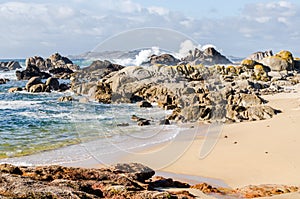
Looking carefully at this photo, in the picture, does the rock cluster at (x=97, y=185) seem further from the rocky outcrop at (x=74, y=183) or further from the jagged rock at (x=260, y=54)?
the jagged rock at (x=260, y=54)

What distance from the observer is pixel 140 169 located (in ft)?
26.9

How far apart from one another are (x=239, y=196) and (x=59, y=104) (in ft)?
71.3

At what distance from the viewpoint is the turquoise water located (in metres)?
14.4

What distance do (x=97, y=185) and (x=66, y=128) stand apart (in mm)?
12091

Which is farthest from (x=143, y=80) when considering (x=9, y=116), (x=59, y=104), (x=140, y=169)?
(x=140, y=169)

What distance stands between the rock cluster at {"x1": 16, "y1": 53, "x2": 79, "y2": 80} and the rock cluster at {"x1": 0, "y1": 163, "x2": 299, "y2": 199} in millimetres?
50334

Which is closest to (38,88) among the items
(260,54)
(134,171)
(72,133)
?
(72,133)

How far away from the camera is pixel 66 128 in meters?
17.9

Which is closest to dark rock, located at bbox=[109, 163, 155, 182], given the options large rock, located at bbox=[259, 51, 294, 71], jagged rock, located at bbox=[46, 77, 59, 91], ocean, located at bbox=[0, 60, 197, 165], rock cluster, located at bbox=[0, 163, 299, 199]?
rock cluster, located at bbox=[0, 163, 299, 199]

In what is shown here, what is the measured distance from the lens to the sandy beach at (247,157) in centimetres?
997

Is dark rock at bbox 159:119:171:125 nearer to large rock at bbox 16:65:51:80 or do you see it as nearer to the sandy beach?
the sandy beach

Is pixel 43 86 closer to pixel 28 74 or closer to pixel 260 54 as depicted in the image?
pixel 28 74

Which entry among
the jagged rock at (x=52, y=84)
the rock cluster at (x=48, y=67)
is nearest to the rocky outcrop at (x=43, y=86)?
the jagged rock at (x=52, y=84)

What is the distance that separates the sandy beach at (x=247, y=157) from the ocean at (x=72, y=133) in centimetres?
168
